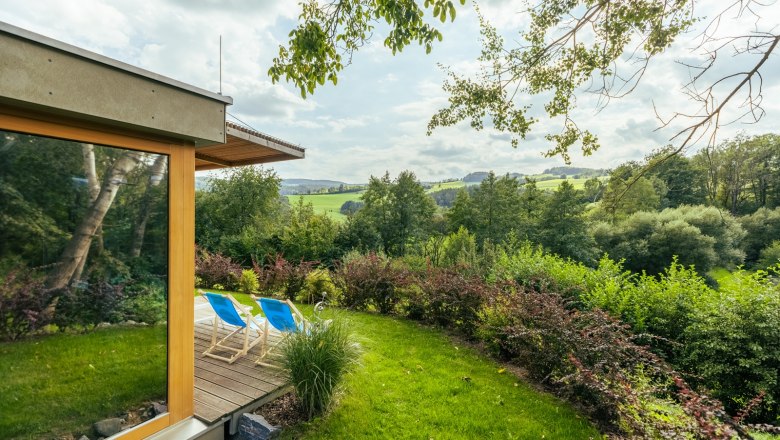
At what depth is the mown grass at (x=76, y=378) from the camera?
2.25 meters

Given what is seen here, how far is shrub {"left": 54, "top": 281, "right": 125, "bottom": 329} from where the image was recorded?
2.42 m

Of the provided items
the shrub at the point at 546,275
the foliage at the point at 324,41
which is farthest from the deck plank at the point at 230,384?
the shrub at the point at 546,275

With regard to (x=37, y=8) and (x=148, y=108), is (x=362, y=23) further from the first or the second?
(x=37, y=8)

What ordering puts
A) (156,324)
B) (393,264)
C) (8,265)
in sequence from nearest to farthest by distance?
(8,265) < (156,324) < (393,264)

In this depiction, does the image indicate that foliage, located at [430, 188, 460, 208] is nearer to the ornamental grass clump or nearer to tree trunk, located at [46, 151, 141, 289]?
the ornamental grass clump

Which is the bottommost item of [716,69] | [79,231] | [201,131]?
[79,231]

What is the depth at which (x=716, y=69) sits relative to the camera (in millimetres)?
3783

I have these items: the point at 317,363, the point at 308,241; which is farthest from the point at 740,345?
the point at 308,241

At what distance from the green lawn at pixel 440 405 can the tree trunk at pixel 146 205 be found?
7.33ft

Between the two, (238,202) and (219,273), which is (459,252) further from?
(238,202)

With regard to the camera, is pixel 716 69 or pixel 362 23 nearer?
pixel 716 69

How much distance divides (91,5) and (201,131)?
2.68 metres

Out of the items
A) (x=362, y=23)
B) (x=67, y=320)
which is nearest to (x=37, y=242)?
(x=67, y=320)

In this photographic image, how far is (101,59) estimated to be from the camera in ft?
7.54
